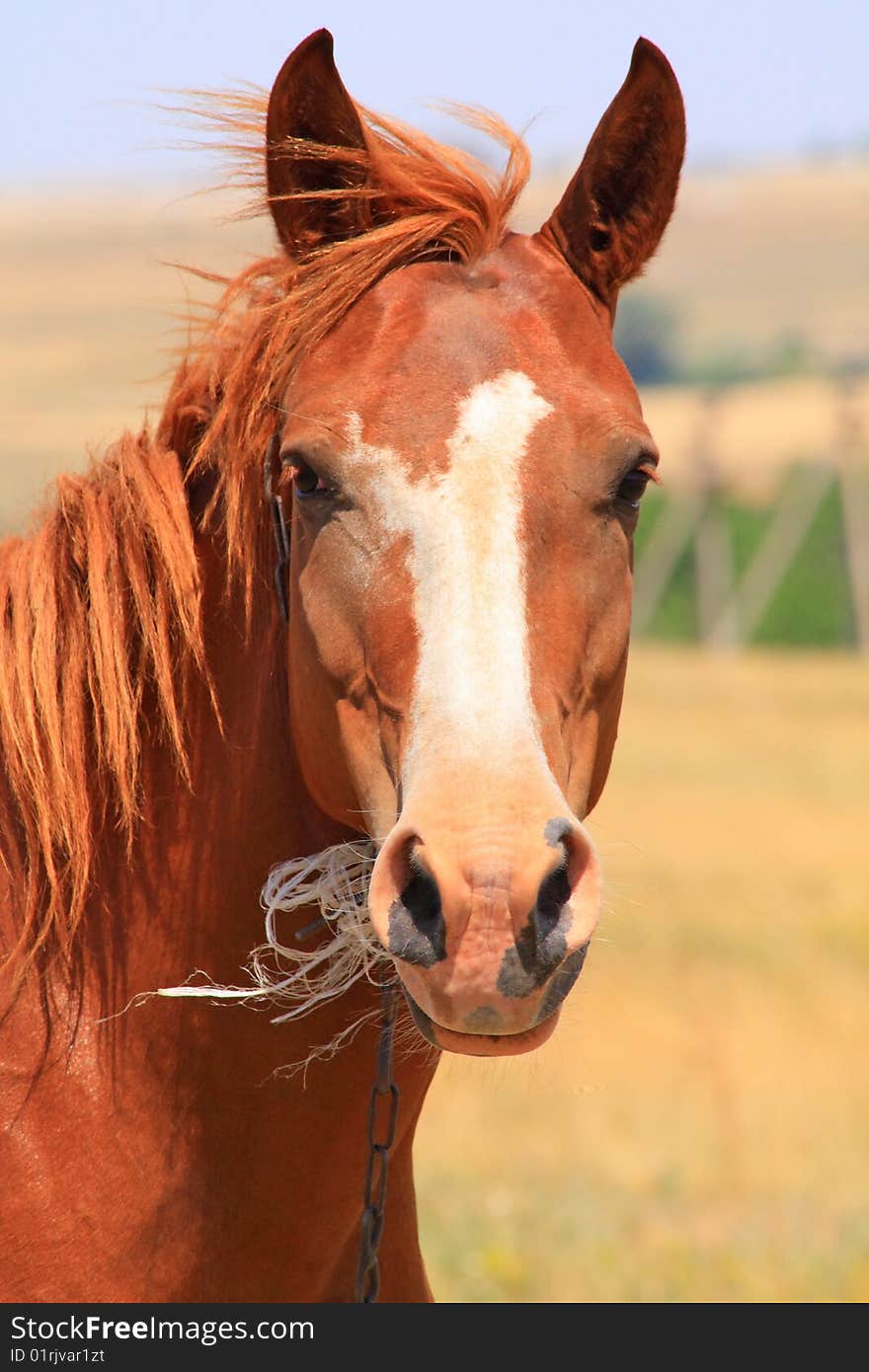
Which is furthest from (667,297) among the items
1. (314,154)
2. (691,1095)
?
(314,154)

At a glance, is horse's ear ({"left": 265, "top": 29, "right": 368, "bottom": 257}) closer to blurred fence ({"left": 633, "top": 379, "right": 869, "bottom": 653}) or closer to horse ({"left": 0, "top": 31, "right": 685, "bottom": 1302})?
horse ({"left": 0, "top": 31, "right": 685, "bottom": 1302})

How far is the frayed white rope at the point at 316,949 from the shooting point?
8.68 feet

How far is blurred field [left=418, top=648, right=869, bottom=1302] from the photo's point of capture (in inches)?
257

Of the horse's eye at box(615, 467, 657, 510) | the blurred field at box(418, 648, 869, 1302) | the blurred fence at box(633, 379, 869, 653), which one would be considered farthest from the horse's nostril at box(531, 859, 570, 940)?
the blurred fence at box(633, 379, 869, 653)

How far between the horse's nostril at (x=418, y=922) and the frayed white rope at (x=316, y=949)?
1.01ft

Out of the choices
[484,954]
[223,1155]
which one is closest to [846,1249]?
[223,1155]

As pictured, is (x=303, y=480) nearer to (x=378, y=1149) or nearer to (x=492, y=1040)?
(x=492, y=1040)

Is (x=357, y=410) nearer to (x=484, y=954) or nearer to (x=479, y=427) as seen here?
(x=479, y=427)

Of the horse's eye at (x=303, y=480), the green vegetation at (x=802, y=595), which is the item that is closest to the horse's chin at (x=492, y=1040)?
the horse's eye at (x=303, y=480)

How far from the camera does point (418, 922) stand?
7.39ft

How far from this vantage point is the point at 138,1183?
105 inches

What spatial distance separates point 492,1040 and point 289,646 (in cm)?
84

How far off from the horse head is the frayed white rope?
0.11m

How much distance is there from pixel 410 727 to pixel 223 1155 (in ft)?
3.12
